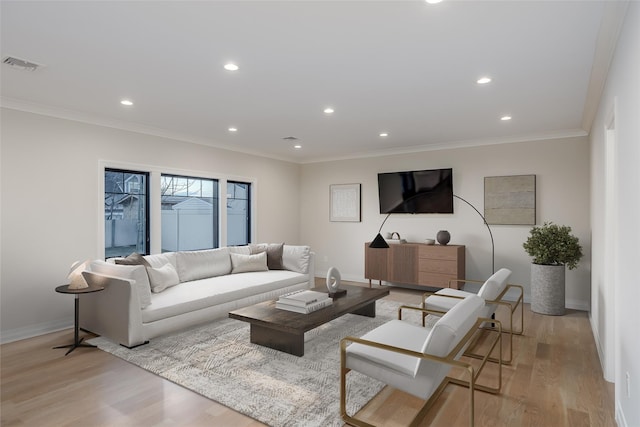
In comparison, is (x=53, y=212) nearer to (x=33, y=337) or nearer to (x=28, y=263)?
(x=28, y=263)

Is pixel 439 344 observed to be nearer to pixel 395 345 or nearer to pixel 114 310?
pixel 395 345

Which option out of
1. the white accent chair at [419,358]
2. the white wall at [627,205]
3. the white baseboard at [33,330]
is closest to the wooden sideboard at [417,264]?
the white wall at [627,205]

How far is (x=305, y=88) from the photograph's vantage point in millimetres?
3602

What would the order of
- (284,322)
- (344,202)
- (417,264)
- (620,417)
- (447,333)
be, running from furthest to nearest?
1. (344,202)
2. (417,264)
3. (284,322)
4. (620,417)
5. (447,333)

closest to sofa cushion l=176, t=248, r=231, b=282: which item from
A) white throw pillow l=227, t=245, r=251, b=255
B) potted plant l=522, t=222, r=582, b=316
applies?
white throw pillow l=227, t=245, r=251, b=255

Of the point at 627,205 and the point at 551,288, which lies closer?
the point at 627,205

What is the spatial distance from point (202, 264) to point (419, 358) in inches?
147

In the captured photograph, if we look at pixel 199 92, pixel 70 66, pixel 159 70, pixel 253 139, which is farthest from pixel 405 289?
pixel 70 66

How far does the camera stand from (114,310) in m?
3.74

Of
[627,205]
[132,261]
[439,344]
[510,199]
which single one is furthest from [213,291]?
[510,199]

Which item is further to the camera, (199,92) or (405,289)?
(405,289)

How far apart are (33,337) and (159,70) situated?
327cm

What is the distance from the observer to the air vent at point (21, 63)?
2.95m

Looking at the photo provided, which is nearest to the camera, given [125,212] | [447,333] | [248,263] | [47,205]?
[447,333]
